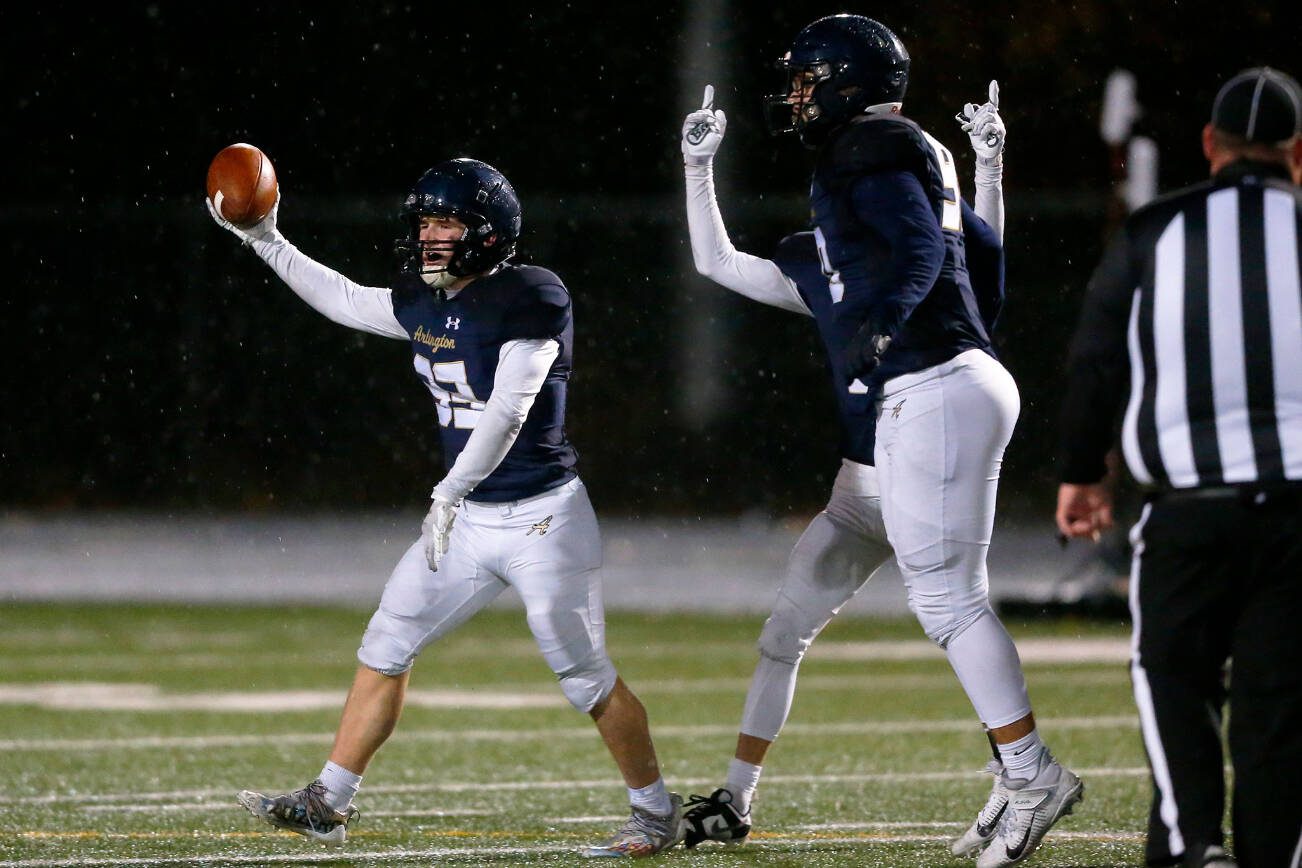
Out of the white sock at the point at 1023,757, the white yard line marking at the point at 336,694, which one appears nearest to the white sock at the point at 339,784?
the white sock at the point at 1023,757

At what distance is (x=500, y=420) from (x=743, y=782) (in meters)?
0.99

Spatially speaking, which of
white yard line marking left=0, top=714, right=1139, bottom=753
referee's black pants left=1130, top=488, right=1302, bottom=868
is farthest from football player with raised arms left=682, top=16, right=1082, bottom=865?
white yard line marking left=0, top=714, right=1139, bottom=753

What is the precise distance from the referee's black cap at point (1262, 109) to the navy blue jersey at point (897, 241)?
0.83 metres

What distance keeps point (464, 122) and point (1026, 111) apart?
4.46 m

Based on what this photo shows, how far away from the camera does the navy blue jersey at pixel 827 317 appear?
441 centimetres

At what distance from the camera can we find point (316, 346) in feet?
48.2

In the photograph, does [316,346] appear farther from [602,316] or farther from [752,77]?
[752,77]

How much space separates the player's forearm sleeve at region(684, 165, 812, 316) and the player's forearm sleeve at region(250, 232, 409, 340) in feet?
2.25

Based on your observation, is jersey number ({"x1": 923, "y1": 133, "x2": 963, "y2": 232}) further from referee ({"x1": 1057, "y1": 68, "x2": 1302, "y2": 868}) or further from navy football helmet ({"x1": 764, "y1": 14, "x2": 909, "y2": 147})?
referee ({"x1": 1057, "y1": 68, "x2": 1302, "y2": 868})

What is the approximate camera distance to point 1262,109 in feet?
10.8

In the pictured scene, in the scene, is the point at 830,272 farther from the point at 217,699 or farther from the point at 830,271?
the point at 217,699

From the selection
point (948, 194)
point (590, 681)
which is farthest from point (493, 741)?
point (948, 194)

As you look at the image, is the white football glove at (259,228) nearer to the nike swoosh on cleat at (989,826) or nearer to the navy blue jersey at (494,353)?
the navy blue jersey at (494,353)

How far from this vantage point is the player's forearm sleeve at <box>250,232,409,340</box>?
15.2ft
